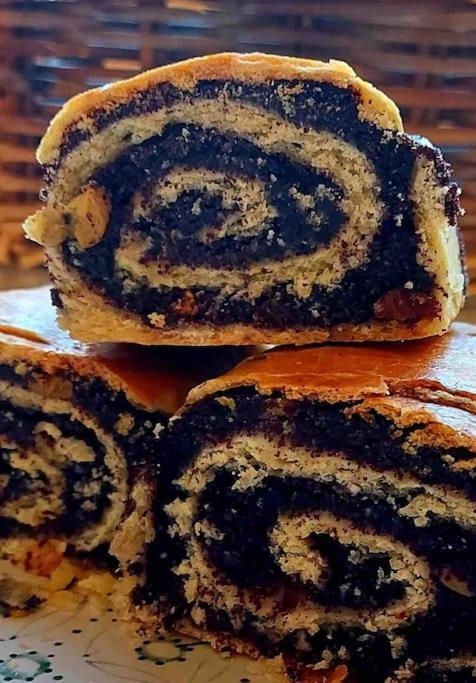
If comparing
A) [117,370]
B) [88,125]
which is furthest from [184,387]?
[88,125]

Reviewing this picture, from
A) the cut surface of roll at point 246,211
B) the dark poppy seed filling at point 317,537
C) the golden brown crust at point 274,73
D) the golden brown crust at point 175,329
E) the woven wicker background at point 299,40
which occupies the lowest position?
the dark poppy seed filling at point 317,537

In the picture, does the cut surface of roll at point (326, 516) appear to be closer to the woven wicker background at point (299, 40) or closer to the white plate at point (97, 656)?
the white plate at point (97, 656)

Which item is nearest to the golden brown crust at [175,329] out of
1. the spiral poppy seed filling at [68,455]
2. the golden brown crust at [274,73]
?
the spiral poppy seed filling at [68,455]

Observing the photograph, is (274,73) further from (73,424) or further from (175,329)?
(73,424)

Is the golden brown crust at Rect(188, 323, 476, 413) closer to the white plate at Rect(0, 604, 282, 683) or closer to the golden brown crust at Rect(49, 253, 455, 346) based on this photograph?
the golden brown crust at Rect(49, 253, 455, 346)

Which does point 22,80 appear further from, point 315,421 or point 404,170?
point 315,421
